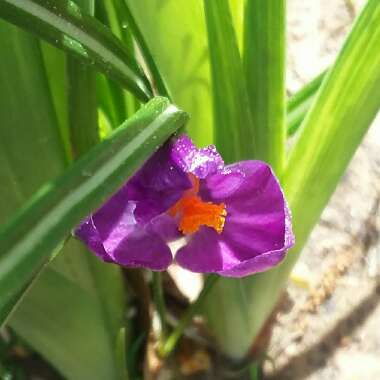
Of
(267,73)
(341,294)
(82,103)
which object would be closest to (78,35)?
(82,103)

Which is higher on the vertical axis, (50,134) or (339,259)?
(50,134)

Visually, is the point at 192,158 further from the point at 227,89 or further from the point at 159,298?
the point at 159,298

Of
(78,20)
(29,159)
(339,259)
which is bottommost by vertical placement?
(339,259)

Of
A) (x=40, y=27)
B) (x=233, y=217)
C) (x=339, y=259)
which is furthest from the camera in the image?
(x=339, y=259)

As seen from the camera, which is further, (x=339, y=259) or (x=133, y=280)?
(x=339, y=259)

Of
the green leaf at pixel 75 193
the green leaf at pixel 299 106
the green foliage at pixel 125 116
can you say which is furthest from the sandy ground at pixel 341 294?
the green leaf at pixel 75 193

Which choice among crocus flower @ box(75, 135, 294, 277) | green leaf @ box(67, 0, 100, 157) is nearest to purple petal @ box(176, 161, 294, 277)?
crocus flower @ box(75, 135, 294, 277)

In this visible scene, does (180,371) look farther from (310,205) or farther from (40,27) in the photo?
(40,27)

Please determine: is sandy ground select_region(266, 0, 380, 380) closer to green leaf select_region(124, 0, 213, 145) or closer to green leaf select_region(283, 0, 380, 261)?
green leaf select_region(283, 0, 380, 261)

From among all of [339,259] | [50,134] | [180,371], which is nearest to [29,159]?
[50,134]
